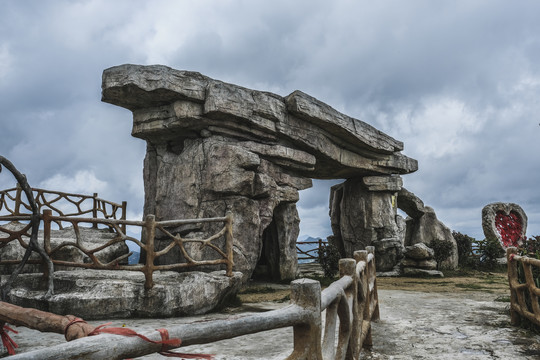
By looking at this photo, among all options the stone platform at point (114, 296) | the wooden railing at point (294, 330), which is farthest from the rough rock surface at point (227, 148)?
the wooden railing at point (294, 330)

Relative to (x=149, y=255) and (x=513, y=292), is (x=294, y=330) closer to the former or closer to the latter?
(x=149, y=255)

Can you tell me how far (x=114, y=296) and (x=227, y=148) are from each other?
221 inches

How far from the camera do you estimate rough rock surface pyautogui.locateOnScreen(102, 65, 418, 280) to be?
416 inches

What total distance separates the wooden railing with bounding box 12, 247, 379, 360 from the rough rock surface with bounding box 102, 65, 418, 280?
7.30m

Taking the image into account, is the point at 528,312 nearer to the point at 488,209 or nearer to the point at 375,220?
the point at 375,220

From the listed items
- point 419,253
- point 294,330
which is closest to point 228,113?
point 294,330

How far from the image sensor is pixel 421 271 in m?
15.3

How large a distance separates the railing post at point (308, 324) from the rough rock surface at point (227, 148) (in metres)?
8.08

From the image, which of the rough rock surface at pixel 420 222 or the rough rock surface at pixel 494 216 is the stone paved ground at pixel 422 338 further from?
the rough rock surface at pixel 494 216

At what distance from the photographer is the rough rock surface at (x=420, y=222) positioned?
1975 cm

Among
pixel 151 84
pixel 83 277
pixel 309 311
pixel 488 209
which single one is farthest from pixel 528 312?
pixel 488 209

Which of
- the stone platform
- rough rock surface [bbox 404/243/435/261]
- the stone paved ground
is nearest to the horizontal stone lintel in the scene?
rough rock surface [bbox 404/243/435/261]

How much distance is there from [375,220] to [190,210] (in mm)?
9154

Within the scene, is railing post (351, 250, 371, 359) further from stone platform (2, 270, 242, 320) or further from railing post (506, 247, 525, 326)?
stone platform (2, 270, 242, 320)
